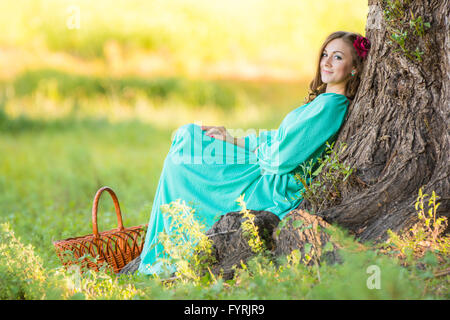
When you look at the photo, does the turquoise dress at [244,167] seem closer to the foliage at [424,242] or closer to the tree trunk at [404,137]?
the tree trunk at [404,137]

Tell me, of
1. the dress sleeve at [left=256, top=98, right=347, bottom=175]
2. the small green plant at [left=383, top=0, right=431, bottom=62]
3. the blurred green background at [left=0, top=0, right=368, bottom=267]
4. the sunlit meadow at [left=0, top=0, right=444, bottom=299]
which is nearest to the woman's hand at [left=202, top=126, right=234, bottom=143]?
the dress sleeve at [left=256, top=98, right=347, bottom=175]

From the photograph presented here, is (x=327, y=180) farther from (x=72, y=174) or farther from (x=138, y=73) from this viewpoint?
(x=138, y=73)

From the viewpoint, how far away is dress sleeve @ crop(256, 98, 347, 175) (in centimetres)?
295

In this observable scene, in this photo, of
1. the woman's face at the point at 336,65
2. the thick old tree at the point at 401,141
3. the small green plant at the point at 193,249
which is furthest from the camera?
the woman's face at the point at 336,65

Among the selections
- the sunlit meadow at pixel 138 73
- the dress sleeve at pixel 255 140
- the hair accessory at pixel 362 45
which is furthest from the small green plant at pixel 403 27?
the sunlit meadow at pixel 138 73

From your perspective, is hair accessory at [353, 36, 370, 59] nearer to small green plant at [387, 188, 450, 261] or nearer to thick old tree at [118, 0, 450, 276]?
thick old tree at [118, 0, 450, 276]

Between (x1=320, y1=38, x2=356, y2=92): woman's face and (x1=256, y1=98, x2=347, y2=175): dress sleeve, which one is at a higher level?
(x1=320, y1=38, x2=356, y2=92): woman's face

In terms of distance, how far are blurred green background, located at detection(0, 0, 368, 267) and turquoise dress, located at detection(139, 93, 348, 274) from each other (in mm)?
5214

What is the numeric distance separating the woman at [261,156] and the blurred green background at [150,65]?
522cm

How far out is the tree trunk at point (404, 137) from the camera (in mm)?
2547

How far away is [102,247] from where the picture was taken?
3527 millimetres

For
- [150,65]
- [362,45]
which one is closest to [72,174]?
[362,45]

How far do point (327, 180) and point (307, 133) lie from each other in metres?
0.34
